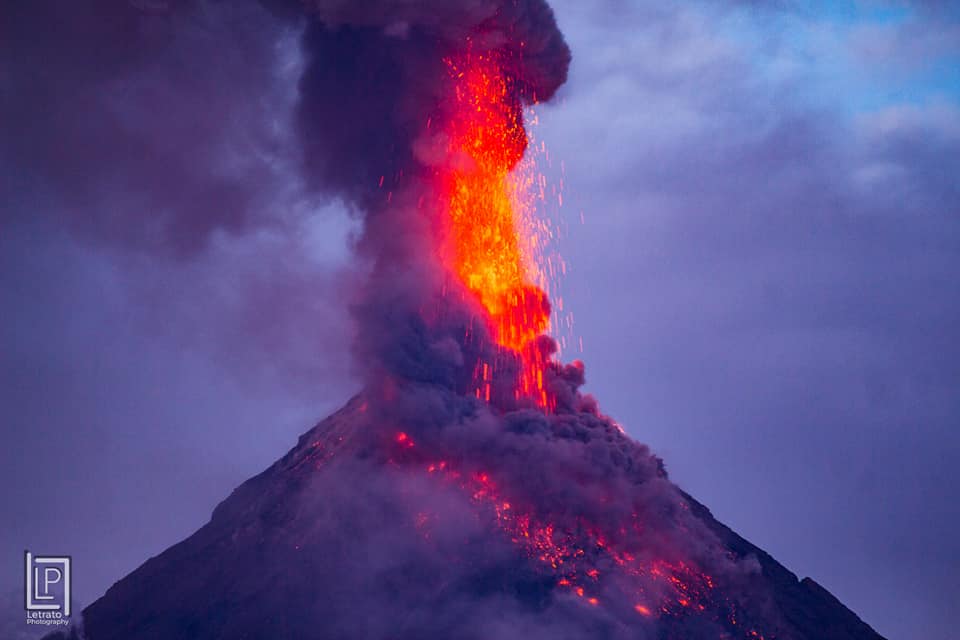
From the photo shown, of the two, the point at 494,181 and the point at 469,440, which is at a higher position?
the point at 494,181

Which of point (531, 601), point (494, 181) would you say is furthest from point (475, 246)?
point (531, 601)

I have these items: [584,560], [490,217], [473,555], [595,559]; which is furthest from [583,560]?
[490,217]

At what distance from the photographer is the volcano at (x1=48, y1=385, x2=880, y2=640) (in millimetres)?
53500

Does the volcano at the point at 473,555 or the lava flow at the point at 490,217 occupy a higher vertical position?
the lava flow at the point at 490,217

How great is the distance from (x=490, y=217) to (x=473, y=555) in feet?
60.6

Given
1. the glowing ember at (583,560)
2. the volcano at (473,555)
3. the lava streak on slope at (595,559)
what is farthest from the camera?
the glowing ember at (583,560)

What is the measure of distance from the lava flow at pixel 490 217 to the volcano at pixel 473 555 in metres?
4.38

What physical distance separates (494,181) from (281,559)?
77.4ft

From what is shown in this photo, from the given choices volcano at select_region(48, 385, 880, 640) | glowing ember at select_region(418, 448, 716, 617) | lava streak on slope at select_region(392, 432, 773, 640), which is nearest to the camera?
volcano at select_region(48, 385, 880, 640)

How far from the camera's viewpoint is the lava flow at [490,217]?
196 feet

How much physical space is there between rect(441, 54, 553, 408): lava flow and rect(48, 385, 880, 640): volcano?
4.38m

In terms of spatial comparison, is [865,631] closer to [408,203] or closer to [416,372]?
[416,372]

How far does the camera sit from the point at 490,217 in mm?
61531

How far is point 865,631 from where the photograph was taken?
Answer: 63.5m
